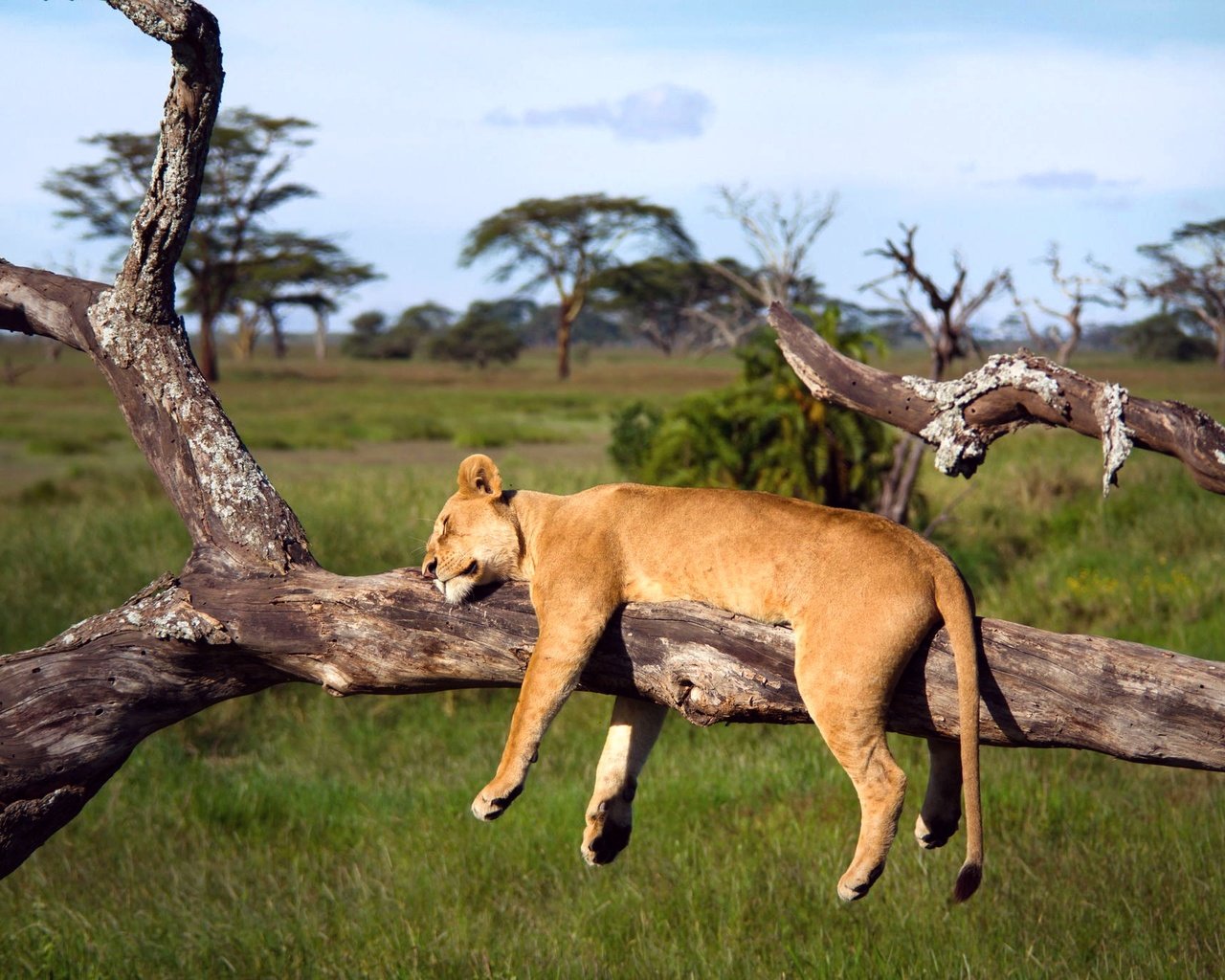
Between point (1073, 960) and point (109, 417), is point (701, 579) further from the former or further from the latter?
point (109, 417)

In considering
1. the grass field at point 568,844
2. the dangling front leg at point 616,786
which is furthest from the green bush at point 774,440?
the dangling front leg at point 616,786

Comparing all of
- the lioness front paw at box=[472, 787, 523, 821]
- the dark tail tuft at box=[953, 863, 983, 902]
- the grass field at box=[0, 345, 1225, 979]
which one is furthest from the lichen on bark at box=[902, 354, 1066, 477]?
the grass field at box=[0, 345, 1225, 979]

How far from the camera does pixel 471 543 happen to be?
4.27 meters

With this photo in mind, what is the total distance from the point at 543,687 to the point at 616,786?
0.80 meters

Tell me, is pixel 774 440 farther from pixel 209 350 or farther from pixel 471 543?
pixel 209 350

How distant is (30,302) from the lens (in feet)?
16.1

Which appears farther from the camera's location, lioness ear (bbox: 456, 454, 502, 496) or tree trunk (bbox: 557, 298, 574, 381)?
tree trunk (bbox: 557, 298, 574, 381)

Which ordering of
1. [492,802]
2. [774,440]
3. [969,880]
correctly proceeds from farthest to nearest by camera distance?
1. [774,440]
2. [492,802]
3. [969,880]

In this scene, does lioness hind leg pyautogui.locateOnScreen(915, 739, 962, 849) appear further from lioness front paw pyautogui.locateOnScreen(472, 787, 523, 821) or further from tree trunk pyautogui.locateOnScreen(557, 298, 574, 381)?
tree trunk pyautogui.locateOnScreen(557, 298, 574, 381)

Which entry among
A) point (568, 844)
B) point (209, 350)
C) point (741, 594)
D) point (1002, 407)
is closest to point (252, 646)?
point (741, 594)

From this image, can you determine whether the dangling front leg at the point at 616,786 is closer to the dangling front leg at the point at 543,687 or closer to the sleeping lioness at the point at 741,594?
the sleeping lioness at the point at 741,594

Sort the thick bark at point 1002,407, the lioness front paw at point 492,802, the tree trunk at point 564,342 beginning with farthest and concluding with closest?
the tree trunk at point 564,342 < the lioness front paw at point 492,802 < the thick bark at point 1002,407

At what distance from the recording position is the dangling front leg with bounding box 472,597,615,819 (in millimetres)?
3844

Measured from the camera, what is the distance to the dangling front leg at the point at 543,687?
12.6 ft
